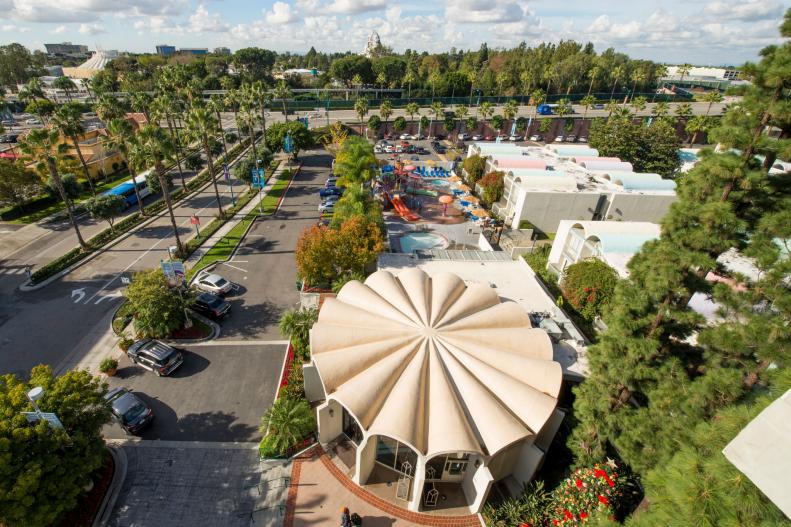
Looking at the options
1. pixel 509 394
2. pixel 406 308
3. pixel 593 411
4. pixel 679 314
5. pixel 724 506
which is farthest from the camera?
pixel 406 308

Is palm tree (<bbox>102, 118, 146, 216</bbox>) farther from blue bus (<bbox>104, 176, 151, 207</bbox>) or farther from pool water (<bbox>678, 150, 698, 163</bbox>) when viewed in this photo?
pool water (<bbox>678, 150, 698, 163</bbox>)

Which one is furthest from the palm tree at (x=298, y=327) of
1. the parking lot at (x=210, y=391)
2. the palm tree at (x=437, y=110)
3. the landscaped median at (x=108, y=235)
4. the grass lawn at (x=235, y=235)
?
the palm tree at (x=437, y=110)

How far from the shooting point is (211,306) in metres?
31.4

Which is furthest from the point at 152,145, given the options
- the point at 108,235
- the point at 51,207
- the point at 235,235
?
the point at 51,207

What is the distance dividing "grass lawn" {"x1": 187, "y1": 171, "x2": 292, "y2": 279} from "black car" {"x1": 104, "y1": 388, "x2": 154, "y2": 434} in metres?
16.2

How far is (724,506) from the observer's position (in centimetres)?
878

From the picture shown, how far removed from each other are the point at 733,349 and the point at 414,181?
52.8 m

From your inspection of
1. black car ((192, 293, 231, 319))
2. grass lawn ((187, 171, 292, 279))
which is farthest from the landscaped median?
black car ((192, 293, 231, 319))

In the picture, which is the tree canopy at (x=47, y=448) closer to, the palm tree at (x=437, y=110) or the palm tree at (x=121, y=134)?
the palm tree at (x=121, y=134)

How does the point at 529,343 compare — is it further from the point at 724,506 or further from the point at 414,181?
the point at 414,181

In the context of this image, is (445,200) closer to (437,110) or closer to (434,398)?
(434,398)

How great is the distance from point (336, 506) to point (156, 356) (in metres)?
16.7

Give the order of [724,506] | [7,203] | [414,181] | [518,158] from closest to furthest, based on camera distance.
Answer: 1. [724,506]
2. [7,203]
3. [518,158]
4. [414,181]

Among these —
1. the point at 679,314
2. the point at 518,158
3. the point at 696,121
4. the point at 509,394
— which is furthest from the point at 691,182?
the point at 696,121
